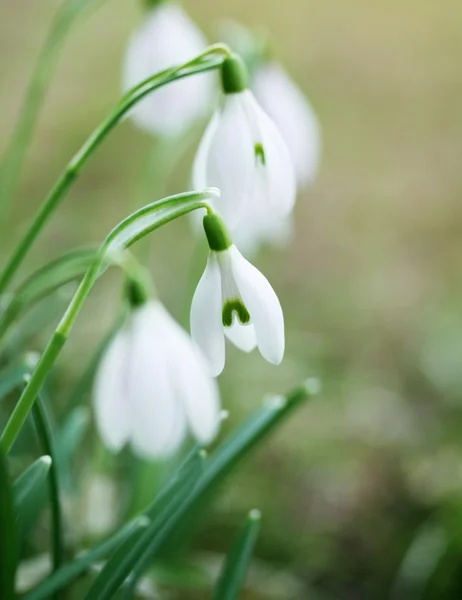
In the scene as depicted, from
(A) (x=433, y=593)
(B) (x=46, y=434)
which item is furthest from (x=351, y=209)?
(B) (x=46, y=434)

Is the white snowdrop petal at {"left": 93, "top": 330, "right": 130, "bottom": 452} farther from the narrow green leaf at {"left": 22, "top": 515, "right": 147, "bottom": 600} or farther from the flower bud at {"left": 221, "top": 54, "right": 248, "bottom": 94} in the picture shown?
the flower bud at {"left": 221, "top": 54, "right": 248, "bottom": 94}

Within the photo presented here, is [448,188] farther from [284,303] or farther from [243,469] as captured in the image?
[243,469]

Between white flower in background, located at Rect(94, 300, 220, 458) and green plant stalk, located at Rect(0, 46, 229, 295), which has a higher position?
green plant stalk, located at Rect(0, 46, 229, 295)

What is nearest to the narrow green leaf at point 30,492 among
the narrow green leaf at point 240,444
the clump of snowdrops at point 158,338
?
the clump of snowdrops at point 158,338

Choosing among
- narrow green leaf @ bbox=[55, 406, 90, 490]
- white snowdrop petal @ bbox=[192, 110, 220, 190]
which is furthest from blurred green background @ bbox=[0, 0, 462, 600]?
white snowdrop petal @ bbox=[192, 110, 220, 190]

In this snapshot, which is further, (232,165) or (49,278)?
(49,278)

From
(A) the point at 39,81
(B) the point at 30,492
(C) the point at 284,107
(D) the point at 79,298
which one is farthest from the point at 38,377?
(C) the point at 284,107

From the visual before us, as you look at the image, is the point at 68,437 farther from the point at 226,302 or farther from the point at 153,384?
the point at 226,302
